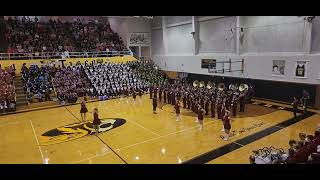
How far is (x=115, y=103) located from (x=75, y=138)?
8550 millimetres

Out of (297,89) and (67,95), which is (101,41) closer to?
(67,95)

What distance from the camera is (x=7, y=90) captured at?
65.7 ft

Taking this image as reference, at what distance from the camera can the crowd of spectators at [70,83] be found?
70.4 ft

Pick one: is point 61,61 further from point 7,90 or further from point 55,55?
point 7,90

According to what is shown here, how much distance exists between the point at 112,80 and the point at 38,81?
6578mm

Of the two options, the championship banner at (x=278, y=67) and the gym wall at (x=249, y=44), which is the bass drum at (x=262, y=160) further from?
the championship banner at (x=278, y=67)

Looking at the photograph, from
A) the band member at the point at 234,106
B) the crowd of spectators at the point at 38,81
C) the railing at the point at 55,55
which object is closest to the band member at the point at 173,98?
the band member at the point at 234,106

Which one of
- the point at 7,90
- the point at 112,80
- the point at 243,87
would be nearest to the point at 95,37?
the point at 112,80

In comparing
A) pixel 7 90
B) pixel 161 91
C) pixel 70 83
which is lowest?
pixel 161 91

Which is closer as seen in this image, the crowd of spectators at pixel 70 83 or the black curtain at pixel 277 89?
the black curtain at pixel 277 89

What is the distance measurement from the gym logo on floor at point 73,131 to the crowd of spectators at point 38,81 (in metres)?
8.46

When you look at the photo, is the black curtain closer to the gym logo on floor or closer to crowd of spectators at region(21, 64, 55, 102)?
the gym logo on floor

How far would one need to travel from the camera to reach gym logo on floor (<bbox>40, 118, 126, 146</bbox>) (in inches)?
498
